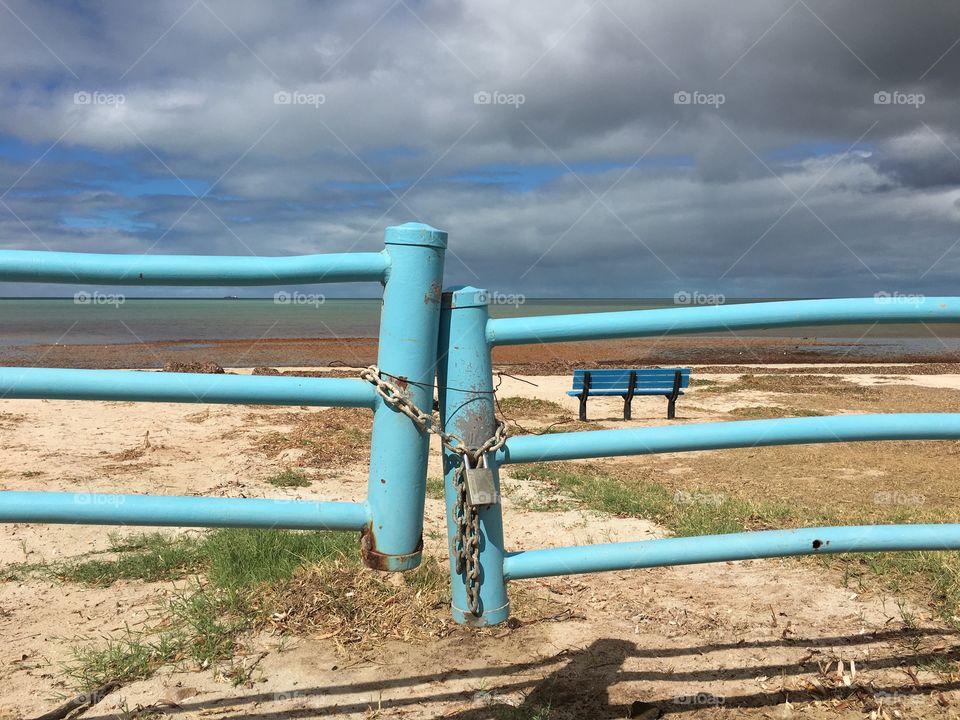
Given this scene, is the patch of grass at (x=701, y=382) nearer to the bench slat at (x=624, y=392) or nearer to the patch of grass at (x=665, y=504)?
the bench slat at (x=624, y=392)

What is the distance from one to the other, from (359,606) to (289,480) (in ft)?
10.1

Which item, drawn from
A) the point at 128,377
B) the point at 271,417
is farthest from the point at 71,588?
the point at 271,417

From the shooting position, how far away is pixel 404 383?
1.69 m

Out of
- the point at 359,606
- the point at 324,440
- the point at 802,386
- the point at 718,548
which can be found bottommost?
the point at 359,606

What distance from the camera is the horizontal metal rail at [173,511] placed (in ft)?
5.64

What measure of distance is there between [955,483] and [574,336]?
6185 millimetres

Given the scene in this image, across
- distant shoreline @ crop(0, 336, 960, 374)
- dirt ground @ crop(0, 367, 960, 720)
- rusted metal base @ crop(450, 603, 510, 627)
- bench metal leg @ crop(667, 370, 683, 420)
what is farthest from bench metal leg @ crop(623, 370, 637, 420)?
rusted metal base @ crop(450, 603, 510, 627)

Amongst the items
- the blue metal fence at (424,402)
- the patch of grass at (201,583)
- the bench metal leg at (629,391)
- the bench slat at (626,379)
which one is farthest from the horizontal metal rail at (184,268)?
the bench metal leg at (629,391)

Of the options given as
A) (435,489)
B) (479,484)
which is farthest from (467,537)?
(435,489)

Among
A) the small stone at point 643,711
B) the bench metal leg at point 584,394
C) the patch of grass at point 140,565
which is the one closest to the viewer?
the small stone at point 643,711

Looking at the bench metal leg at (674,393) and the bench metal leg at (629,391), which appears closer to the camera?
the bench metal leg at (629,391)

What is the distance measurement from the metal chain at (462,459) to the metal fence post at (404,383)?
27 mm

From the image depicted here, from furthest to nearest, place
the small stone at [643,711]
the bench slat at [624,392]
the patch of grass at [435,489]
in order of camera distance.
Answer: the bench slat at [624,392] < the patch of grass at [435,489] < the small stone at [643,711]

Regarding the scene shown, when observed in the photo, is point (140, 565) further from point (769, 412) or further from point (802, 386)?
point (802, 386)
